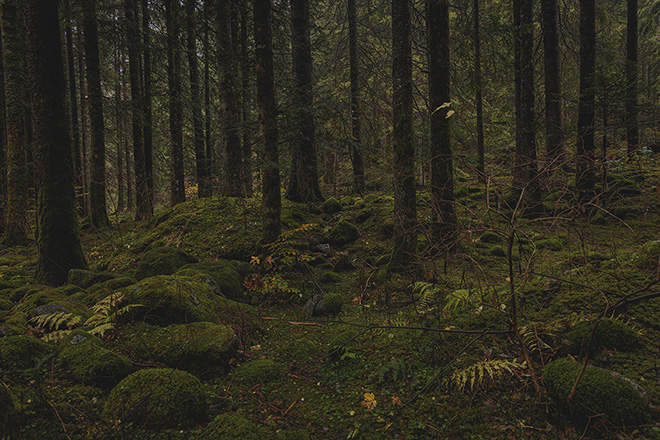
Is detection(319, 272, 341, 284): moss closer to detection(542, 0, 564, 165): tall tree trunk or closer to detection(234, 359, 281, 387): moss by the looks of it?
detection(234, 359, 281, 387): moss

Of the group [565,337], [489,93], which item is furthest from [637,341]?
[489,93]

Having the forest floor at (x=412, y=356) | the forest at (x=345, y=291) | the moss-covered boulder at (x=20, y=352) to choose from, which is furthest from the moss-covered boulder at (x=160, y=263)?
the moss-covered boulder at (x=20, y=352)

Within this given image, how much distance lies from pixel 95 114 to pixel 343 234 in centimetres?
1137

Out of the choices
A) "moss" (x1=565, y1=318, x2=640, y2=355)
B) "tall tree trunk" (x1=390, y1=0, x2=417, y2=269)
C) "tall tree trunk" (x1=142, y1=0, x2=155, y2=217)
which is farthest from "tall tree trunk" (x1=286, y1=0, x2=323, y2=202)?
"moss" (x1=565, y1=318, x2=640, y2=355)

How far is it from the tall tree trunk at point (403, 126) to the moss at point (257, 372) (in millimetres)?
3198

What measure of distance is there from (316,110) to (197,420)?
24.5 ft

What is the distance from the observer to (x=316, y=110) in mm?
8531

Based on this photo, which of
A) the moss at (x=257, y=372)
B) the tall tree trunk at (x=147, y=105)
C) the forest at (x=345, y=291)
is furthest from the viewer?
the tall tree trunk at (x=147, y=105)

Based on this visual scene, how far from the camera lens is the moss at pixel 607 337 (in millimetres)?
2838

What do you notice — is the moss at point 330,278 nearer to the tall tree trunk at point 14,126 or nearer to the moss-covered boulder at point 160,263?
the moss-covered boulder at point 160,263

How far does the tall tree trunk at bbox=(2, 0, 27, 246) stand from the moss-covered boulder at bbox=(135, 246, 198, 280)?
8044mm

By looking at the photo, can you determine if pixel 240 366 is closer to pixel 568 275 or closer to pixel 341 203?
pixel 568 275

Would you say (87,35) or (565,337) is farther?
(87,35)

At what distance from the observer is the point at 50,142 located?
5.84 metres
